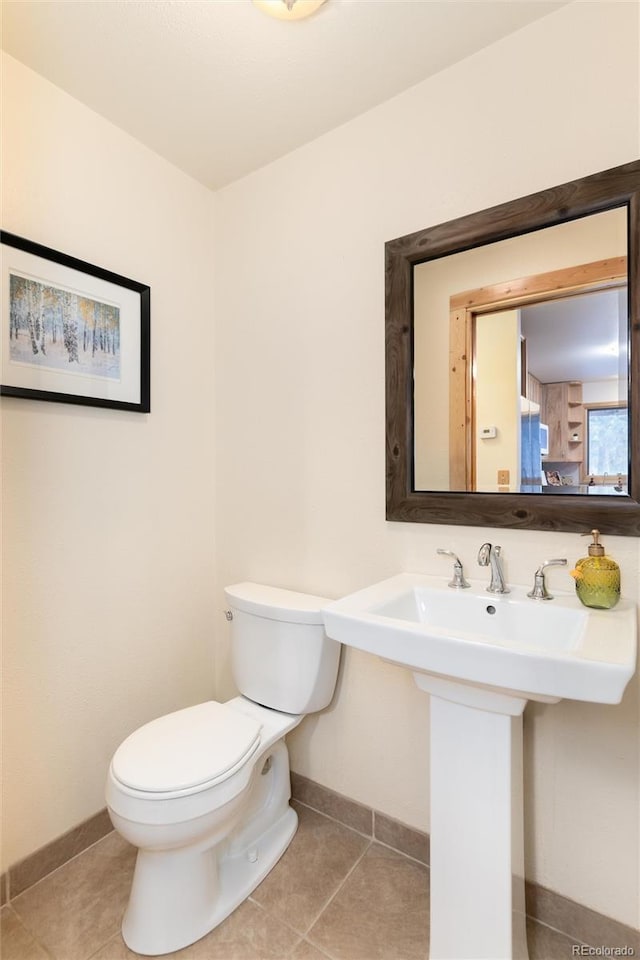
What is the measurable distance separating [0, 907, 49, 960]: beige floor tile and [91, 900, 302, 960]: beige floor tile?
15 centimetres

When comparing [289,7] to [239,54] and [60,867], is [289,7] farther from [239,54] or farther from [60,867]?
[60,867]

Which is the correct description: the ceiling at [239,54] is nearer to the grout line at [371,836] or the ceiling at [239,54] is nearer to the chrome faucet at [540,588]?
the chrome faucet at [540,588]

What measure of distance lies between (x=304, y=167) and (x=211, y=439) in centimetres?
107

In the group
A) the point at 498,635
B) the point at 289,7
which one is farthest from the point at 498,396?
the point at 289,7

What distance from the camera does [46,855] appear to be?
1.31 m

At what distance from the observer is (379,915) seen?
1.19 metres

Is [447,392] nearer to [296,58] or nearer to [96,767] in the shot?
[296,58]

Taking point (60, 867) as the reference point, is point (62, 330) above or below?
above

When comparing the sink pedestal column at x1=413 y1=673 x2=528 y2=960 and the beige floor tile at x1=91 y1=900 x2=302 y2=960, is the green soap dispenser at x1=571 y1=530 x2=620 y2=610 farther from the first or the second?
the beige floor tile at x1=91 y1=900 x2=302 y2=960

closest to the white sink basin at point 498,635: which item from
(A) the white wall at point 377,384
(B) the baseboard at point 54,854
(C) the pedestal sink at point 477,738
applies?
(C) the pedestal sink at point 477,738

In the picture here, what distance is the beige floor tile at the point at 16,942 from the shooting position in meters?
1.08

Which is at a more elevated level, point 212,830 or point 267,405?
point 267,405

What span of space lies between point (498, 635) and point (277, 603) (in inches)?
26.4

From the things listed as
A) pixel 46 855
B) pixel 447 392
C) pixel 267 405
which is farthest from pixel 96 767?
pixel 447 392
